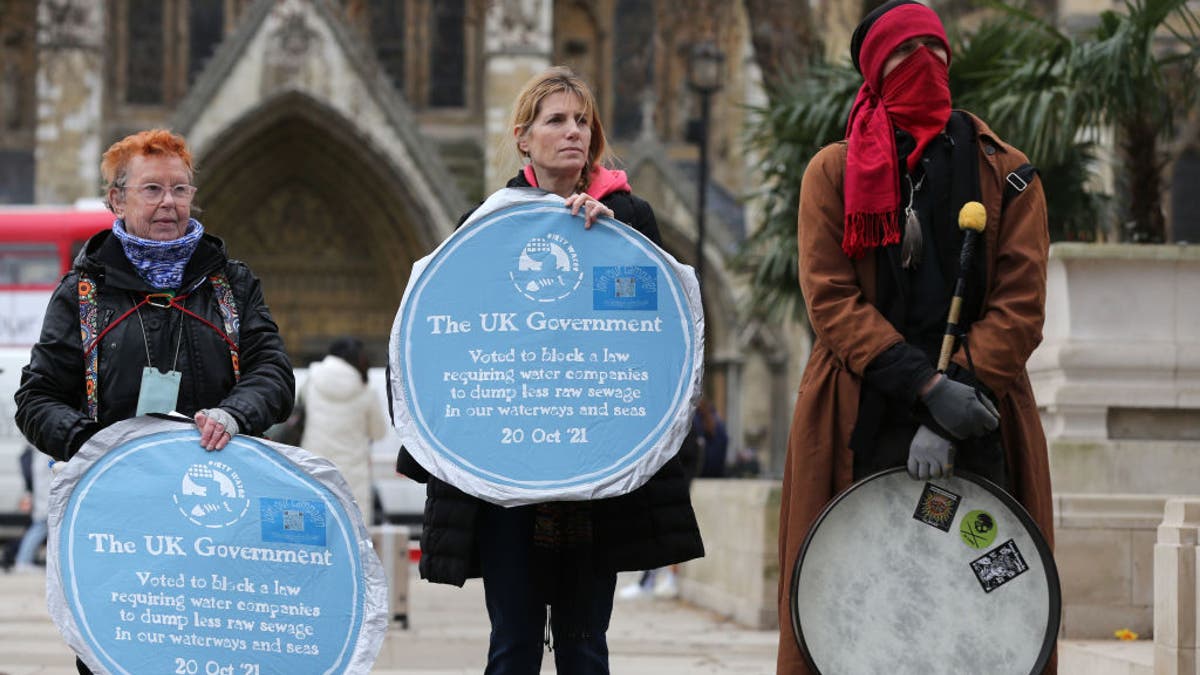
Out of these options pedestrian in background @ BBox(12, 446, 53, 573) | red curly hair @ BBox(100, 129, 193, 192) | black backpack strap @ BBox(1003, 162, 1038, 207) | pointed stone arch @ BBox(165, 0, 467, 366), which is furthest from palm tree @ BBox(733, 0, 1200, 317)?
pointed stone arch @ BBox(165, 0, 467, 366)

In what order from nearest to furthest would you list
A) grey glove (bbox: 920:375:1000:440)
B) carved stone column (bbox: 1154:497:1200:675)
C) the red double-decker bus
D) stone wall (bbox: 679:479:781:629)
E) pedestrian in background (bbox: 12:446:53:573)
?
grey glove (bbox: 920:375:1000:440) < carved stone column (bbox: 1154:497:1200:675) < stone wall (bbox: 679:479:781:629) < pedestrian in background (bbox: 12:446:53:573) < the red double-decker bus

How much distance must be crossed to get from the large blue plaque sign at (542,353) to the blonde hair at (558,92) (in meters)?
0.21

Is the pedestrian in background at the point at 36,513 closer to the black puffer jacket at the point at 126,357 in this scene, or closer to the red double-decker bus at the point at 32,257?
the red double-decker bus at the point at 32,257

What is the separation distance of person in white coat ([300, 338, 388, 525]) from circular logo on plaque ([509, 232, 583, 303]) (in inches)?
280

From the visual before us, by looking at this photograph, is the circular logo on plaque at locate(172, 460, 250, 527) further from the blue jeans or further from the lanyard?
the blue jeans

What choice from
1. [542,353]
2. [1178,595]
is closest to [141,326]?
[542,353]

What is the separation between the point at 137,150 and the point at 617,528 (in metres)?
1.44

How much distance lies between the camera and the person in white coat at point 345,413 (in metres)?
11.6

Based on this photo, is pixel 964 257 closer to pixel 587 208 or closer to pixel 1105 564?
pixel 587 208

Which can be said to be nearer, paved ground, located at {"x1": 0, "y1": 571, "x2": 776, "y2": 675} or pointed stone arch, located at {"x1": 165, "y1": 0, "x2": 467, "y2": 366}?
paved ground, located at {"x1": 0, "y1": 571, "x2": 776, "y2": 675}

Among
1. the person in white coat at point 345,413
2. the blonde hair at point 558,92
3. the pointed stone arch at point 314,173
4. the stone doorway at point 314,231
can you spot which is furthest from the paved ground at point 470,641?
the stone doorway at point 314,231

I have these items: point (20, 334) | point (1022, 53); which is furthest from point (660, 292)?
point (20, 334)

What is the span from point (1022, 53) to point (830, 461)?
9.24 metres

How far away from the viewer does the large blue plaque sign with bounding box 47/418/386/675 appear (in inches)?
172
